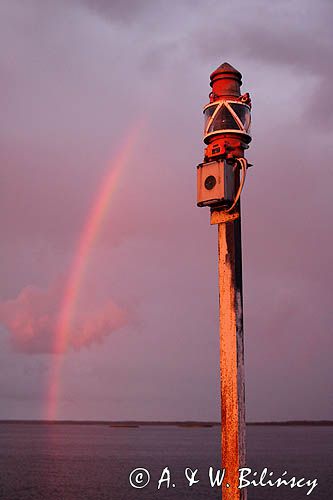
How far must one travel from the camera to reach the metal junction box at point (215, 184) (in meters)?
4.89

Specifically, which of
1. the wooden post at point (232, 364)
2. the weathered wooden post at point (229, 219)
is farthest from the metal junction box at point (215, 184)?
the wooden post at point (232, 364)

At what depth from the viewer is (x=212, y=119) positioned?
17.1 feet

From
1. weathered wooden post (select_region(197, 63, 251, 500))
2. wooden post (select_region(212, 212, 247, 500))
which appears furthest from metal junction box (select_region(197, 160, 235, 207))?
wooden post (select_region(212, 212, 247, 500))

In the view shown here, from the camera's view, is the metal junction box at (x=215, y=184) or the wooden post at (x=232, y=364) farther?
the metal junction box at (x=215, y=184)

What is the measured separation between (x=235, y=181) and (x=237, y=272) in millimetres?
735

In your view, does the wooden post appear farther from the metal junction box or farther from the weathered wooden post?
the metal junction box

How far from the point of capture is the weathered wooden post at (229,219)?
4.50 metres

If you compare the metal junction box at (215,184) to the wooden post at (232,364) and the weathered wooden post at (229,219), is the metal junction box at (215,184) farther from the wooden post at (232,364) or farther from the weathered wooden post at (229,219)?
the wooden post at (232,364)

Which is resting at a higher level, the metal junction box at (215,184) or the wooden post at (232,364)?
the metal junction box at (215,184)

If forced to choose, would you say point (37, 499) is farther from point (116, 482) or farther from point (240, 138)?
point (240, 138)

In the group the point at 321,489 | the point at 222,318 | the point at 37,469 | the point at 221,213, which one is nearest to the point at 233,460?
the point at 222,318

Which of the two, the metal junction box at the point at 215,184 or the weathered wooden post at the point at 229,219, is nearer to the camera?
the weathered wooden post at the point at 229,219

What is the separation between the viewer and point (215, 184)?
4938 millimetres

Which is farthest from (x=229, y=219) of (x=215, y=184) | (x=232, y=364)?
(x=232, y=364)
